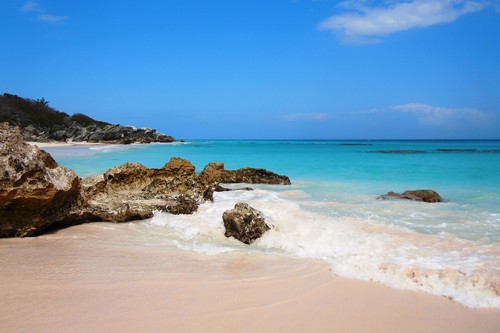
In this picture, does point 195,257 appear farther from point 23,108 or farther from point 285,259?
point 23,108

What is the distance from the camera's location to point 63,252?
4305 millimetres

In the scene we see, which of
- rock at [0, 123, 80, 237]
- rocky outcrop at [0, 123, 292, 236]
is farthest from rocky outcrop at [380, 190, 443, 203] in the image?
rock at [0, 123, 80, 237]

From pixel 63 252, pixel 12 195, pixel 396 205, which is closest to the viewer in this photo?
pixel 63 252

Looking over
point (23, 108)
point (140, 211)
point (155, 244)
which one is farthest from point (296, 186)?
point (23, 108)

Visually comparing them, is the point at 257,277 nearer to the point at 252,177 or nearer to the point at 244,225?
the point at 244,225

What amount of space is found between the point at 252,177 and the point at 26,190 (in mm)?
8180

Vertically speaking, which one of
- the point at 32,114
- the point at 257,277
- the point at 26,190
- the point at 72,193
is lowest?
the point at 257,277

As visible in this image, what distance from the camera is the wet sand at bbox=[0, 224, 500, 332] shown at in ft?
9.09

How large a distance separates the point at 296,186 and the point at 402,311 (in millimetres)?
8933

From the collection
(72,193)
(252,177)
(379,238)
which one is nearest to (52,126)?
(252,177)

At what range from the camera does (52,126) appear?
57344 mm

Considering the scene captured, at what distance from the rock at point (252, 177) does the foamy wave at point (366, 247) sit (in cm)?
512

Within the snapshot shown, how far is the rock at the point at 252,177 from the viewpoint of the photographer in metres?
12.3

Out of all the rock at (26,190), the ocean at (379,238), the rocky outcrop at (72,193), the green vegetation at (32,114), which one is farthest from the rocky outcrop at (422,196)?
the green vegetation at (32,114)
